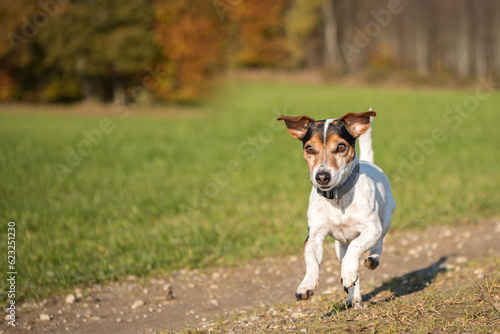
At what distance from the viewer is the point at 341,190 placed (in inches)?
185

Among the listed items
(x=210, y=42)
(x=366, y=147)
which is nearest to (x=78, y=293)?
(x=366, y=147)

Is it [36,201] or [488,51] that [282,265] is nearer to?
[36,201]

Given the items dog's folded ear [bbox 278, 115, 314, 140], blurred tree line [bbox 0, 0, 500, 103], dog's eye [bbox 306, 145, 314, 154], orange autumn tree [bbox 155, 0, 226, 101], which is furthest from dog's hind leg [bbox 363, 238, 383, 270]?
blurred tree line [bbox 0, 0, 500, 103]

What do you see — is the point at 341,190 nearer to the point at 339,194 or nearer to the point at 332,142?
the point at 339,194

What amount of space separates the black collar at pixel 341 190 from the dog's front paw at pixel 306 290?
31.1 inches

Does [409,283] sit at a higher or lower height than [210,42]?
lower

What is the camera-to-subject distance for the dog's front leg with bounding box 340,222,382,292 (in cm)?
434

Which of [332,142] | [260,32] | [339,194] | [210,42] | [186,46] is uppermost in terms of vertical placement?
[260,32]

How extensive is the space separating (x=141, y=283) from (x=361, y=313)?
3662mm

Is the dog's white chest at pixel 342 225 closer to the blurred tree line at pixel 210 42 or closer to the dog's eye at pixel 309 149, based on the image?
the dog's eye at pixel 309 149

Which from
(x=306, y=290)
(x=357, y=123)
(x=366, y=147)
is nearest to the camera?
(x=306, y=290)

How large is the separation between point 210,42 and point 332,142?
3960 centimetres

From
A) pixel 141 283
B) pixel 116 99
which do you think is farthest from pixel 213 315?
pixel 116 99

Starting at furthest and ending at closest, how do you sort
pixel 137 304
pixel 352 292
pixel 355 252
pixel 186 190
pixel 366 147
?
pixel 186 190 < pixel 137 304 < pixel 366 147 < pixel 352 292 < pixel 355 252
